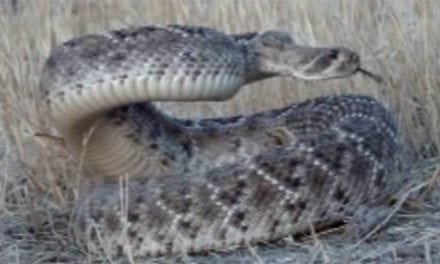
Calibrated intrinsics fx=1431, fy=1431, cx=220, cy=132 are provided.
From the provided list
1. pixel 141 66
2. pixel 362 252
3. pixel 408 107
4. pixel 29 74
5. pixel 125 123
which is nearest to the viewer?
pixel 362 252

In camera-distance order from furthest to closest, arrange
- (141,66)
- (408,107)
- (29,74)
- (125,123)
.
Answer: (29,74) < (408,107) < (125,123) < (141,66)

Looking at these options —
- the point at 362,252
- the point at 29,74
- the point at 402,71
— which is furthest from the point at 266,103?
the point at 362,252

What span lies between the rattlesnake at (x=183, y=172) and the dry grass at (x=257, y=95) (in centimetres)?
12

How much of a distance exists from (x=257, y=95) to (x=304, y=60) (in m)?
1.35

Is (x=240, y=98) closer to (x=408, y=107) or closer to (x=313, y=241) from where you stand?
(x=408, y=107)

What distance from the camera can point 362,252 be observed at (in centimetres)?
529

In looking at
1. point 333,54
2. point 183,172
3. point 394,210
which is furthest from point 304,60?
point 394,210

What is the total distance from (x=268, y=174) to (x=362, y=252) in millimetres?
551

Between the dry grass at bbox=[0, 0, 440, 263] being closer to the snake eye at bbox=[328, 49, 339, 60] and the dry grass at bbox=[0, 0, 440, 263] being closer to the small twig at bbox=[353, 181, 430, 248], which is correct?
the small twig at bbox=[353, 181, 430, 248]

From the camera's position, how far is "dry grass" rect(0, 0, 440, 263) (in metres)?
5.51

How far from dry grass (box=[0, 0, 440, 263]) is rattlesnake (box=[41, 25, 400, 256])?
12cm

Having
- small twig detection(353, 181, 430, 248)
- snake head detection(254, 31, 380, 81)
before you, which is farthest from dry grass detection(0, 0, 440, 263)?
snake head detection(254, 31, 380, 81)

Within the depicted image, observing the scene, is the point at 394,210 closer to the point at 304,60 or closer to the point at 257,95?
the point at 304,60

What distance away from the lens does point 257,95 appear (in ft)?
25.0
